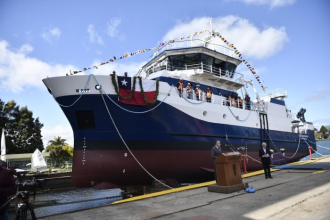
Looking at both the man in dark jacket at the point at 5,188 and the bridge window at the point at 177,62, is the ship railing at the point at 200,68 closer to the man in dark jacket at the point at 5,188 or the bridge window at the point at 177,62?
the bridge window at the point at 177,62

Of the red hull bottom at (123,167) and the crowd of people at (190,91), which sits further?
the crowd of people at (190,91)

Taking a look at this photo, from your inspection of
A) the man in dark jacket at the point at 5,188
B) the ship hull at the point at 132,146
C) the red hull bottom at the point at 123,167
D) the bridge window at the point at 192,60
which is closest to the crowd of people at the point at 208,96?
the ship hull at the point at 132,146

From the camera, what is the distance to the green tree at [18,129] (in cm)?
3312

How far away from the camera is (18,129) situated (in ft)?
112

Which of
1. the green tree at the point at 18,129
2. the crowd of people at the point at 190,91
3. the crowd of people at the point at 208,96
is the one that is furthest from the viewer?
the green tree at the point at 18,129

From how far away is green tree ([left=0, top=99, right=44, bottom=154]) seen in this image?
3312 cm

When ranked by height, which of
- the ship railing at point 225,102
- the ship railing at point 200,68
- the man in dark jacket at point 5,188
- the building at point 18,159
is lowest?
the building at point 18,159

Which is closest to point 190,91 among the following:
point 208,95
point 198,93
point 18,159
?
point 198,93

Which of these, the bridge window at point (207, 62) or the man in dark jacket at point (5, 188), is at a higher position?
the bridge window at point (207, 62)

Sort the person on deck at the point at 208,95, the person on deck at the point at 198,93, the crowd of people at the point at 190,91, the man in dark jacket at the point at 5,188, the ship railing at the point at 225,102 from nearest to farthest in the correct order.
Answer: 1. the man in dark jacket at the point at 5,188
2. the crowd of people at the point at 190,91
3. the ship railing at the point at 225,102
4. the person on deck at the point at 198,93
5. the person on deck at the point at 208,95

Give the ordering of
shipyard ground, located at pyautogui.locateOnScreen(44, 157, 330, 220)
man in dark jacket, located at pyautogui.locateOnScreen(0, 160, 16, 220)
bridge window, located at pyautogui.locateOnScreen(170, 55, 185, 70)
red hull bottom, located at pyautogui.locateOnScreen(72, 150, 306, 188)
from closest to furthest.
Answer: man in dark jacket, located at pyautogui.locateOnScreen(0, 160, 16, 220) → shipyard ground, located at pyautogui.locateOnScreen(44, 157, 330, 220) → red hull bottom, located at pyautogui.locateOnScreen(72, 150, 306, 188) → bridge window, located at pyautogui.locateOnScreen(170, 55, 185, 70)

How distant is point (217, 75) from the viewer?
49.8ft

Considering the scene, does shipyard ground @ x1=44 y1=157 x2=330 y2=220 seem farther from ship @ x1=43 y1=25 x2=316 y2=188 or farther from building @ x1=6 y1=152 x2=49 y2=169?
building @ x1=6 y1=152 x2=49 y2=169

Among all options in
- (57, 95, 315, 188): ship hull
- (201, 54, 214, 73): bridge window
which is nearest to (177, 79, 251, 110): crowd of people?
(57, 95, 315, 188): ship hull
